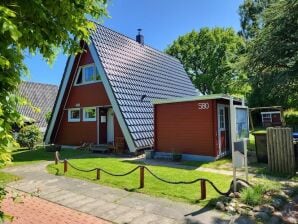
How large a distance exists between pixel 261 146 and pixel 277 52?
6.35 metres

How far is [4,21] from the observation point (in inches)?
96.9

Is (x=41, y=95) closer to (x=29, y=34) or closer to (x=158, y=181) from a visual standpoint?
(x=158, y=181)

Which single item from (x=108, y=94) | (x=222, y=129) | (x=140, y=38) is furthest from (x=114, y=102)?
(x=140, y=38)

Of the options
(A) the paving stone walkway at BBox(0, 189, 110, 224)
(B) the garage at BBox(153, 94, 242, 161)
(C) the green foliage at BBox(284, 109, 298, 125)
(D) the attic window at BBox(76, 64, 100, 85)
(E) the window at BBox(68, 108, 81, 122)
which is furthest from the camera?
(C) the green foliage at BBox(284, 109, 298, 125)

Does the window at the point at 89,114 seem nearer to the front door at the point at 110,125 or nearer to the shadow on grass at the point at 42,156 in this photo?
the front door at the point at 110,125

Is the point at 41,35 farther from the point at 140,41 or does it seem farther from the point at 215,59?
the point at 215,59

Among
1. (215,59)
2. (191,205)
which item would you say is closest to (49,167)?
(191,205)

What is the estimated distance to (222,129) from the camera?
14.2 metres

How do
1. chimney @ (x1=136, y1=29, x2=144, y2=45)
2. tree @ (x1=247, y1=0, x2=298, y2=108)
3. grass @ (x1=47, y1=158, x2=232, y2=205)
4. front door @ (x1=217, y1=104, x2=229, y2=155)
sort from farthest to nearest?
chimney @ (x1=136, y1=29, x2=144, y2=45), tree @ (x1=247, y1=0, x2=298, y2=108), front door @ (x1=217, y1=104, x2=229, y2=155), grass @ (x1=47, y1=158, x2=232, y2=205)

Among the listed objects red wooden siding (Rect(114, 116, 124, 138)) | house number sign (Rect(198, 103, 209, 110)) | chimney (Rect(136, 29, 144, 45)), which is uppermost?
chimney (Rect(136, 29, 144, 45))

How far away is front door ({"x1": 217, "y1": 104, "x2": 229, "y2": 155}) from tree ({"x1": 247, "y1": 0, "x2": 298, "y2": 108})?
152 inches

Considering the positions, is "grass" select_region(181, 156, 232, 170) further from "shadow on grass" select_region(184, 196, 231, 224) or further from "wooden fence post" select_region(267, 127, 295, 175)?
"shadow on grass" select_region(184, 196, 231, 224)

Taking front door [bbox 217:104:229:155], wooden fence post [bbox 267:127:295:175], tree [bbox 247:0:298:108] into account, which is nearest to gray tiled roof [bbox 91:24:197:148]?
front door [bbox 217:104:229:155]

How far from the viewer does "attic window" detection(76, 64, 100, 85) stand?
17938mm
